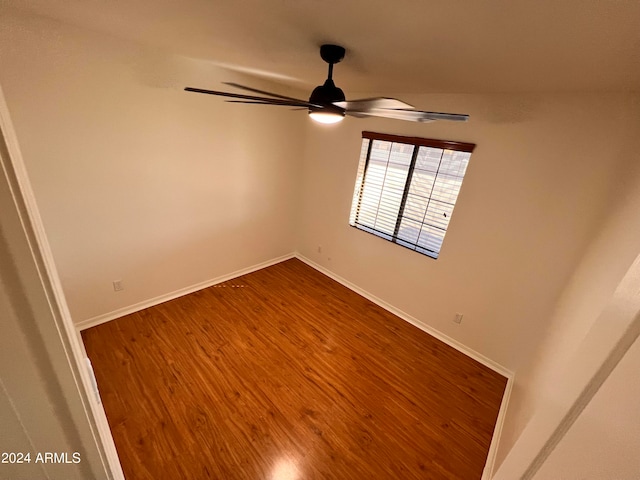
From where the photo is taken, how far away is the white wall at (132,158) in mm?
1832

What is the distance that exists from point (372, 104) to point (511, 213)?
164cm

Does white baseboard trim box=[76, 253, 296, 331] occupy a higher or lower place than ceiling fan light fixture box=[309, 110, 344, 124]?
lower

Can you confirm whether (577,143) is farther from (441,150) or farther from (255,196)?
(255,196)

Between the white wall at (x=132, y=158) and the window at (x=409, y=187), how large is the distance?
3.68 feet

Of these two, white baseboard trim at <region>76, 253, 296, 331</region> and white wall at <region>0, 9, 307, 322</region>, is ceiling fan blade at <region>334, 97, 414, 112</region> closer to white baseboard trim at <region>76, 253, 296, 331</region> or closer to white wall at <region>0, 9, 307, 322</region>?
white wall at <region>0, 9, 307, 322</region>

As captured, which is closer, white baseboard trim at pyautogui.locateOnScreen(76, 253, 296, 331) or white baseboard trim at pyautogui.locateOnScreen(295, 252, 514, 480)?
white baseboard trim at pyautogui.locateOnScreen(295, 252, 514, 480)

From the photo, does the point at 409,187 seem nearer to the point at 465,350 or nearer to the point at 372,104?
the point at 372,104

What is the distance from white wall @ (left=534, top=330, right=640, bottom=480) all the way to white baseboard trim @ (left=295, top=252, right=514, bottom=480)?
5.66 feet

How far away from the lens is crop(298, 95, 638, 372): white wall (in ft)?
5.79

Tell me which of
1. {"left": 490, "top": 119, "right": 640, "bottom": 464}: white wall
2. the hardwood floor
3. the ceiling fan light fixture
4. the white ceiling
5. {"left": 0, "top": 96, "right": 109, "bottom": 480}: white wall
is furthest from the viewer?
the hardwood floor

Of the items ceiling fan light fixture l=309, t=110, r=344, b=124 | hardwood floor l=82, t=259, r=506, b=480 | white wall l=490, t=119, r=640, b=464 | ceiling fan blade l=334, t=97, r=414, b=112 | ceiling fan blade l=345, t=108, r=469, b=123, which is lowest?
hardwood floor l=82, t=259, r=506, b=480

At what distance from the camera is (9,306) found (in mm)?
348

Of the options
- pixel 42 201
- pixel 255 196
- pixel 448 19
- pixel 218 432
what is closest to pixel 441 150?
pixel 448 19

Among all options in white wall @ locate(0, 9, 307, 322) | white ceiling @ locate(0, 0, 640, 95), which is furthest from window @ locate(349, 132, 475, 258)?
white wall @ locate(0, 9, 307, 322)
